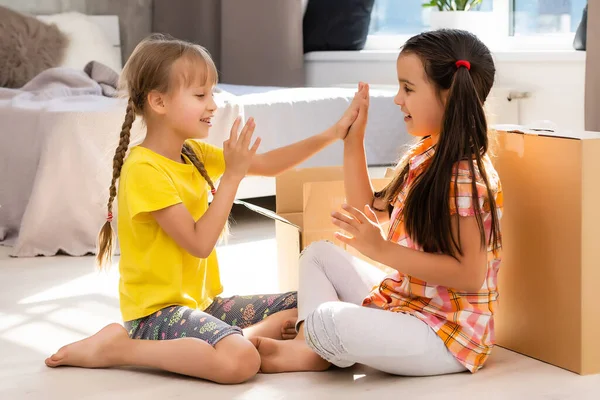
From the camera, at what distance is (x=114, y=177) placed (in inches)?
66.6

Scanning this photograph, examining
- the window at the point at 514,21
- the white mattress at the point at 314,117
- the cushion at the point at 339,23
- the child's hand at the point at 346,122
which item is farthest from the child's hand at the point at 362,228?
the cushion at the point at 339,23

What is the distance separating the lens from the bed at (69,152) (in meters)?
2.70

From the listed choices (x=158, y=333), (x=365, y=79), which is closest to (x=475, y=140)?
(x=158, y=333)

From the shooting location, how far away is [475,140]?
1.55 meters

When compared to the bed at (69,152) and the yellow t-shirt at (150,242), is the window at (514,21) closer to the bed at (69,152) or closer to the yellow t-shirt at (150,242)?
the bed at (69,152)

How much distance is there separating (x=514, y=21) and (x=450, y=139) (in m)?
2.75

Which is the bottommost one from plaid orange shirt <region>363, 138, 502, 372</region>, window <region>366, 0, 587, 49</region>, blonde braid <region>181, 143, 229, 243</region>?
plaid orange shirt <region>363, 138, 502, 372</region>

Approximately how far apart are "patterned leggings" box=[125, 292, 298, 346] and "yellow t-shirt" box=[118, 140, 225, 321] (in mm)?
22

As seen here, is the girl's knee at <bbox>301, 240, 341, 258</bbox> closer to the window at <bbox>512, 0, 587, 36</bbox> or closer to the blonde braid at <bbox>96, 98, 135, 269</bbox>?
the blonde braid at <bbox>96, 98, 135, 269</bbox>

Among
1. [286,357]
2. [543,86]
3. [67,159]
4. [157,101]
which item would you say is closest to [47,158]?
[67,159]

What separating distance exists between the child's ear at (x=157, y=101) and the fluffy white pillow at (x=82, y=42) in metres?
2.34

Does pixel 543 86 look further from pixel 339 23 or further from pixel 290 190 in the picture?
pixel 290 190

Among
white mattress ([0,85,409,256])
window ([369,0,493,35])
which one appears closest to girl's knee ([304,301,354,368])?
white mattress ([0,85,409,256])

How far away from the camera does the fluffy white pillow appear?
391cm
